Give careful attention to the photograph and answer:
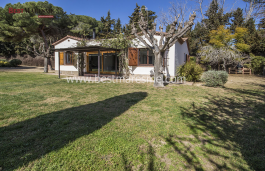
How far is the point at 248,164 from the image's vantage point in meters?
2.13

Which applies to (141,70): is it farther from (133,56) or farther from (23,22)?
(23,22)

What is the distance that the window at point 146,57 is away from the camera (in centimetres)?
1177

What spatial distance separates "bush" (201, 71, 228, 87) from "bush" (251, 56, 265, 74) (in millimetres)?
12472

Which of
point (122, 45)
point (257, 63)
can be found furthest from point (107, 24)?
point (257, 63)

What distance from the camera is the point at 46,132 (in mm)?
2852

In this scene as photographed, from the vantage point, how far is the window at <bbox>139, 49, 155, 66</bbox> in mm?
11766

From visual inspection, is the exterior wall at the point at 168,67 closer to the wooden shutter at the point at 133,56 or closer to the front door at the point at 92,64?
the wooden shutter at the point at 133,56

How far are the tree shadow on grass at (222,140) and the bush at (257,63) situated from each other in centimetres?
1643

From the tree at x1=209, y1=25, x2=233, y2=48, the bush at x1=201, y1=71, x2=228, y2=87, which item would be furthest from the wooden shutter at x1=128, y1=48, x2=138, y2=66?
the tree at x1=209, y1=25, x2=233, y2=48

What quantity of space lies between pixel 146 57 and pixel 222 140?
968 cm

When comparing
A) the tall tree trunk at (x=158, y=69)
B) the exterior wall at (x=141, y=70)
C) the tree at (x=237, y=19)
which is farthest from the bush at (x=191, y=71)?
the tree at (x=237, y=19)

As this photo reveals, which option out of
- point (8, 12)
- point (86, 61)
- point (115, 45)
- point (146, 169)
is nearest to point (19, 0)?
point (8, 12)

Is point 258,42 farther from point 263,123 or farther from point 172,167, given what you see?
point 172,167

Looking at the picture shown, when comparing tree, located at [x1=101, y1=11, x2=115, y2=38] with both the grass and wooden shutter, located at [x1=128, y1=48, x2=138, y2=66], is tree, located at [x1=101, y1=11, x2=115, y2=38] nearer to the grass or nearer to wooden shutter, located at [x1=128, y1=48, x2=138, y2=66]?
wooden shutter, located at [x1=128, y1=48, x2=138, y2=66]
